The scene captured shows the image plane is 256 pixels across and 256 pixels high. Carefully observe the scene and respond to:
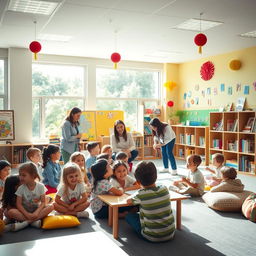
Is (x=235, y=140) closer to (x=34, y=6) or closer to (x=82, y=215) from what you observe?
(x=82, y=215)

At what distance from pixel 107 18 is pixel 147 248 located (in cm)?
367

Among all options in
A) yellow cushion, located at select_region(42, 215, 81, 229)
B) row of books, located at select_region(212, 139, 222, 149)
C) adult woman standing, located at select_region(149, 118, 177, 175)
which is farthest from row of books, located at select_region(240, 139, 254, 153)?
yellow cushion, located at select_region(42, 215, 81, 229)

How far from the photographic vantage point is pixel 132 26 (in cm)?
559

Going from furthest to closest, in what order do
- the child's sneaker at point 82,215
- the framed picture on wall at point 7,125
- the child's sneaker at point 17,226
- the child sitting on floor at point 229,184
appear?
the framed picture on wall at point 7,125, the child sitting on floor at point 229,184, the child's sneaker at point 82,215, the child's sneaker at point 17,226

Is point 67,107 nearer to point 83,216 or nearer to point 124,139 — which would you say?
point 124,139

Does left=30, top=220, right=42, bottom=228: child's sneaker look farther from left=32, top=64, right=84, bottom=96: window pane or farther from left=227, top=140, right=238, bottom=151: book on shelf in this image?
left=32, top=64, right=84, bottom=96: window pane

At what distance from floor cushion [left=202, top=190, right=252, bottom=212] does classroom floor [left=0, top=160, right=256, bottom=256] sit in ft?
0.23

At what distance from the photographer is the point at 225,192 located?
4098 mm

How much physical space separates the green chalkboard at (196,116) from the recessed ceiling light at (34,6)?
4.90 m

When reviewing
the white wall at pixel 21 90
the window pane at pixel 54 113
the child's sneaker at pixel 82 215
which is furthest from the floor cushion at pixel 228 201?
the window pane at pixel 54 113

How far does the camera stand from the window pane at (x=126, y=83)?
877cm

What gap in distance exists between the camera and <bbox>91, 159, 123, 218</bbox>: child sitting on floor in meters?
3.47

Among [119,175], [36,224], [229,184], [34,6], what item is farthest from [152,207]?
[34,6]

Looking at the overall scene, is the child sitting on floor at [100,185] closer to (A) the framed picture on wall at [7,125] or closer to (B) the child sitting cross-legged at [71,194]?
(B) the child sitting cross-legged at [71,194]
